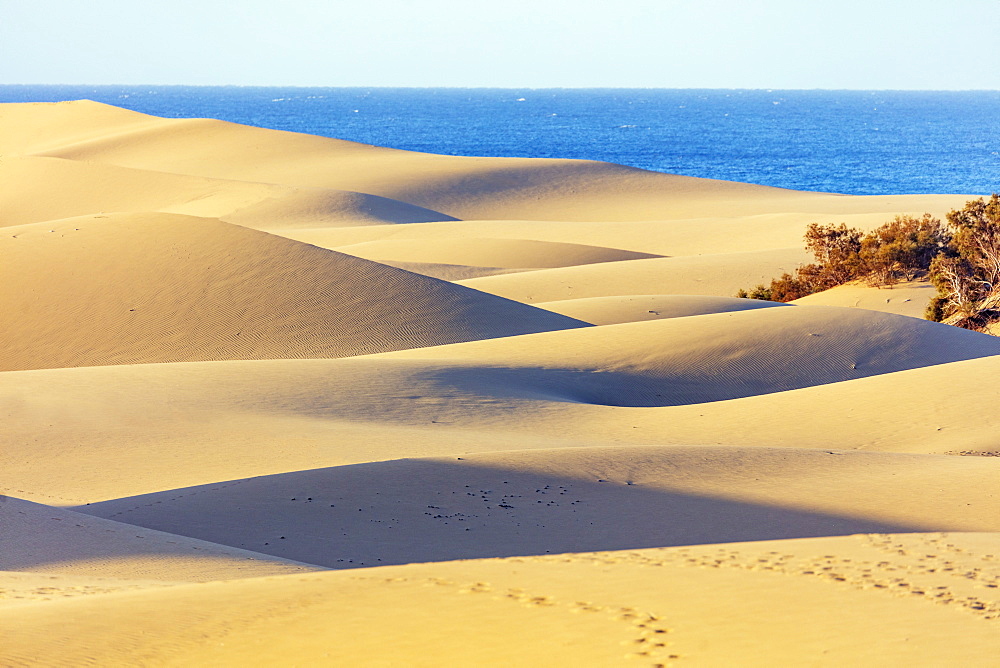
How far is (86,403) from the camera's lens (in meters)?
10.9

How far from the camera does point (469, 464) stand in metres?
8.73

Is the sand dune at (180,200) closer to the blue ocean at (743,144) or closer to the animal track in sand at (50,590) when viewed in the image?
the animal track in sand at (50,590)

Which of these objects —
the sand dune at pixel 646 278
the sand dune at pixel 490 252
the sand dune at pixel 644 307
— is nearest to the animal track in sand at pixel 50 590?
the sand dune at pixel 644 307

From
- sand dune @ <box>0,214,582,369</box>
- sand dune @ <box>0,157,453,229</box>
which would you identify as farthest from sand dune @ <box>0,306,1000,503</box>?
sand dune @ <box>0,157,453,229</box>

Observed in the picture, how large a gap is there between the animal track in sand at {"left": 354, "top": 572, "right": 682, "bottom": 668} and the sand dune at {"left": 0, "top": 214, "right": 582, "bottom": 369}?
1121 cm

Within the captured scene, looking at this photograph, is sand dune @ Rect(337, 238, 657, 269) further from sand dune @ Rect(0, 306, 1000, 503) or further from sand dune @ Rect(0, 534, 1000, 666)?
sand dune @ Rect(0, 534, 1000, 666)

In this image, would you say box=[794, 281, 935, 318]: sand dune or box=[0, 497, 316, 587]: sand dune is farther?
A: box=[794, 281, 935, 318]: sand dune

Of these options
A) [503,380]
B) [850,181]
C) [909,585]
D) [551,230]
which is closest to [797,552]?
[909,585]

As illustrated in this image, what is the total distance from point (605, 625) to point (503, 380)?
884 cm

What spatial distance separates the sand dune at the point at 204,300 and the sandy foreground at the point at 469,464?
60mm

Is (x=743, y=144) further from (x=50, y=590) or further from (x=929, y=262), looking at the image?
(x=50, y=590)

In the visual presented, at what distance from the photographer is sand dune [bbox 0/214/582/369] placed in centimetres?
1611

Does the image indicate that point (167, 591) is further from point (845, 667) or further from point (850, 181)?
point (850, 181)

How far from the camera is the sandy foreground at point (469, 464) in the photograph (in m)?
4.68
